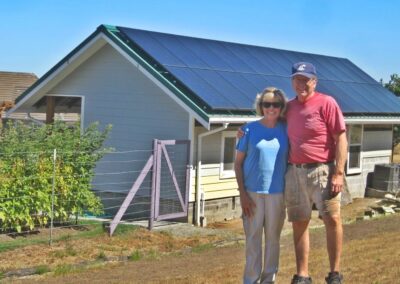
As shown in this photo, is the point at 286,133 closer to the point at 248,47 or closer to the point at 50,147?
the point at 50,147

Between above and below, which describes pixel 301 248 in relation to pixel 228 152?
below

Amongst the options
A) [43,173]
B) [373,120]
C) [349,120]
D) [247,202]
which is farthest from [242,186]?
[373,120]

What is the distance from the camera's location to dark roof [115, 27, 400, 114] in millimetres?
14117

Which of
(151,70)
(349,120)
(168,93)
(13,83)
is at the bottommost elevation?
(349,120)

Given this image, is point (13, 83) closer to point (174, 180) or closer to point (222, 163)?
point (222, 163)

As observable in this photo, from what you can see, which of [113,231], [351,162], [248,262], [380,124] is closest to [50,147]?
[113,231]

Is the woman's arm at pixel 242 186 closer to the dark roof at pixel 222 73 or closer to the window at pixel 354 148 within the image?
the dark roof at pixel 222 73

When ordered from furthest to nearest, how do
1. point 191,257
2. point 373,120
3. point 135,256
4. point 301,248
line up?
point 373,120, point 191,257, point 135,256, point 301,248

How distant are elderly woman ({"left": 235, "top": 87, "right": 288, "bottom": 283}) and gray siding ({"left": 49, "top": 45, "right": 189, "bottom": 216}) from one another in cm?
834

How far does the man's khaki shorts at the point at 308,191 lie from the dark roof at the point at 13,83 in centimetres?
3644

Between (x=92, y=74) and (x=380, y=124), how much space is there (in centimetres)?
913

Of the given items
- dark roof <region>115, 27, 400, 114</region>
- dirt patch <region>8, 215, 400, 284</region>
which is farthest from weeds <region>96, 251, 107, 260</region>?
dark roof <region>115, 27, 400, 114</region>

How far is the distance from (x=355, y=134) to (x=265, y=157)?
14288 millimetres

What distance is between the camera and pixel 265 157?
18.1 ft
